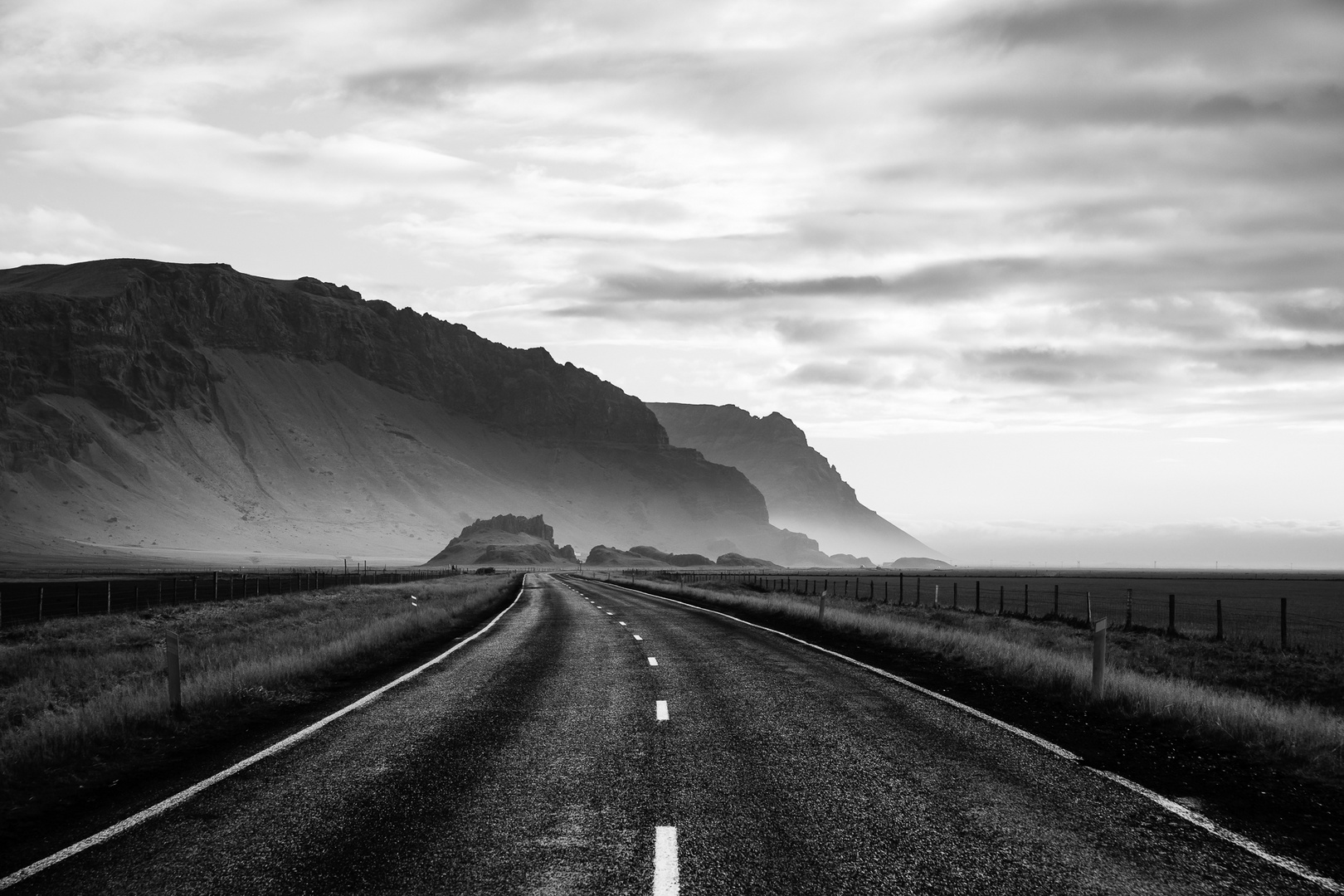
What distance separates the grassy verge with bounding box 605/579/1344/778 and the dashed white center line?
6.55 metres

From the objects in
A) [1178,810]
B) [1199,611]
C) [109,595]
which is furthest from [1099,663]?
[1199,611]

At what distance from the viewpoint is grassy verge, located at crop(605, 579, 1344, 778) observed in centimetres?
1159

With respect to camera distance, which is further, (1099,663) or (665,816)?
(1099,663)

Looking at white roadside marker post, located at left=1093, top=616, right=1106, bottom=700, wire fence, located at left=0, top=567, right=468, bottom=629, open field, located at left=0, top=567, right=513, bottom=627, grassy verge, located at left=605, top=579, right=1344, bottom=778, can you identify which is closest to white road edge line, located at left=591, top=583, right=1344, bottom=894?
white roadside marker post, located at left=1093, top=616, right=1106, bottom=700

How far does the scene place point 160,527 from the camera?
555 feet

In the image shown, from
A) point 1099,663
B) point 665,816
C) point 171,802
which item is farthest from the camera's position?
point 1099,663

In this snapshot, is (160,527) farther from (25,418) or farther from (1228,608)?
(1228,608)

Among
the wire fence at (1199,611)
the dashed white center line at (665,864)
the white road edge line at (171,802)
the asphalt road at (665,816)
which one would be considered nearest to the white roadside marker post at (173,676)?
the white road edge line at (171,802)

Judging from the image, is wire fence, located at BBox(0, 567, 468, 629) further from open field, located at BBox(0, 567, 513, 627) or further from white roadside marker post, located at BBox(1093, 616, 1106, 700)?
white roadside marker post, located at BBox(1093, 616, 1106, 700)

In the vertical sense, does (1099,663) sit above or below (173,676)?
above

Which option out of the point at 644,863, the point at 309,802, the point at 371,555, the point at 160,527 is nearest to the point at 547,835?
the point at 644,863

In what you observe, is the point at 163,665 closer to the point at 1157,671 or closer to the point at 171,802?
the point at 171,802

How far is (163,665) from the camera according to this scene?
24469 millimetres

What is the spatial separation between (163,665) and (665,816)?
20507 mm
